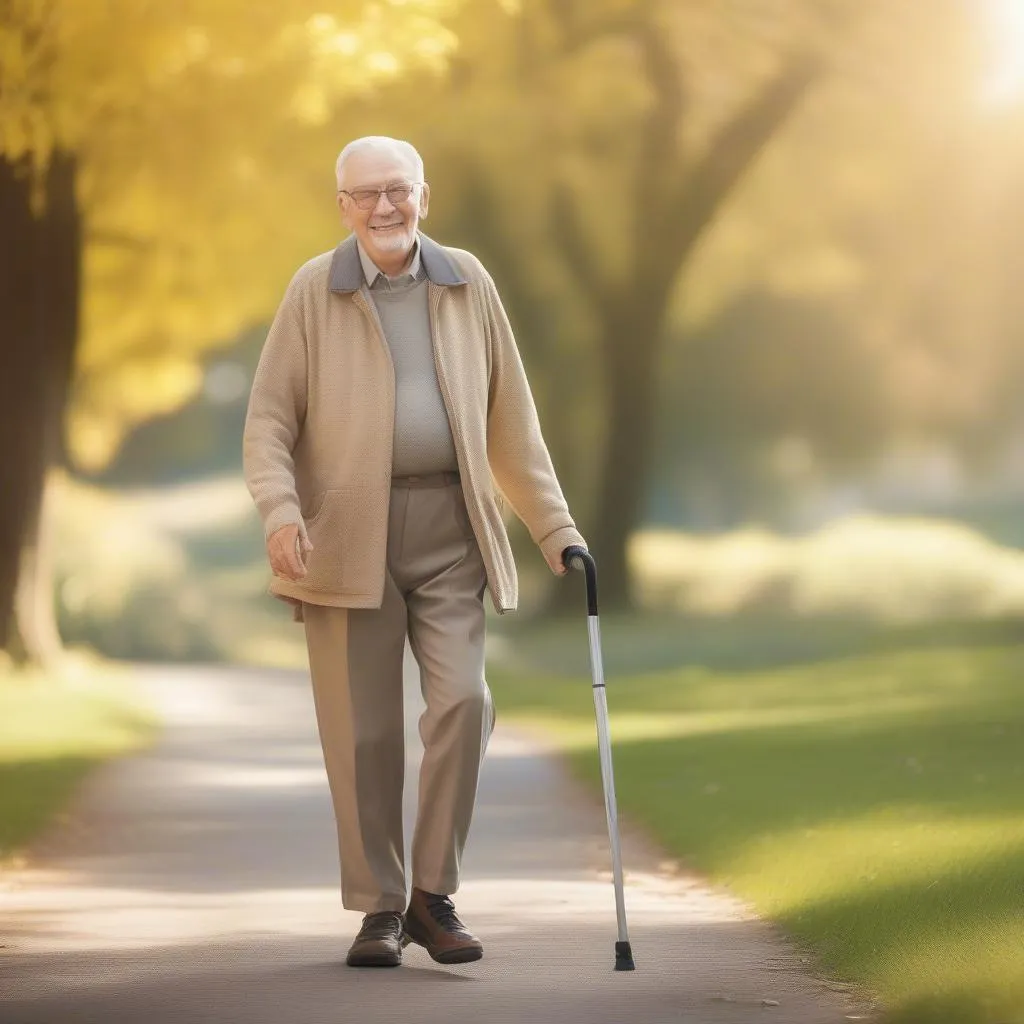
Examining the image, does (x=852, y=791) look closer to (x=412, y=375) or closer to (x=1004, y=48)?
(x=412, y=375)

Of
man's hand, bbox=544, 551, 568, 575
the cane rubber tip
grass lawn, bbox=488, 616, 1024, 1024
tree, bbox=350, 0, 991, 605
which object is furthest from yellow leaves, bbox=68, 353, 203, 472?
the cane rubber tip

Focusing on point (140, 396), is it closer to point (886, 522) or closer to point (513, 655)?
Result: point (513, 655)

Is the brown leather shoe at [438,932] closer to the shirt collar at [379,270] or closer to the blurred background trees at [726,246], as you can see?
the shirt collar at [379,270]

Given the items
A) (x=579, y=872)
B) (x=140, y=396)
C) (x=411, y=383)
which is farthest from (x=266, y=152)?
(x=411, y=383)

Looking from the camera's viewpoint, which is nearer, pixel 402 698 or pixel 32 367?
pixel 402 698

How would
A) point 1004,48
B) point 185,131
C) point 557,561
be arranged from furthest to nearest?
point 1004,48
point 185,131
point 557,561

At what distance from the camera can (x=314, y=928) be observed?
744 centimetres

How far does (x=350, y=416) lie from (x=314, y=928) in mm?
1654

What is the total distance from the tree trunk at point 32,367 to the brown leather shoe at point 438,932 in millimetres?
13731

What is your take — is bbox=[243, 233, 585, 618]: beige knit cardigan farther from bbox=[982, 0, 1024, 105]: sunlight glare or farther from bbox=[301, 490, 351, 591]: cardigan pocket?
bbox=[982, 0, 1024, 105]: sunlight glare

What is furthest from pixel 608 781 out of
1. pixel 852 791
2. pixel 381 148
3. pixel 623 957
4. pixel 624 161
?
pixel 624 161

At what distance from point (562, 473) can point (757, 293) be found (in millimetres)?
2956

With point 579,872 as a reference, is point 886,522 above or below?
above

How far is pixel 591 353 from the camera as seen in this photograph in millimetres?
28359
